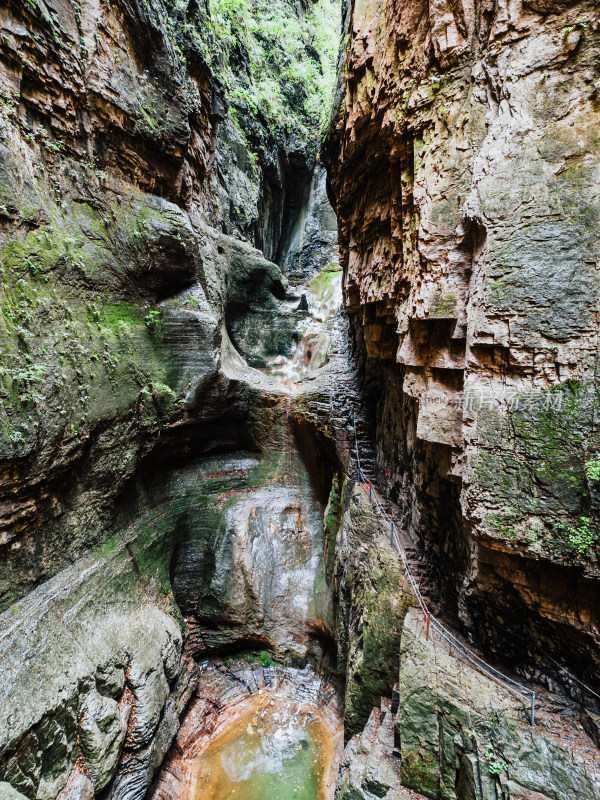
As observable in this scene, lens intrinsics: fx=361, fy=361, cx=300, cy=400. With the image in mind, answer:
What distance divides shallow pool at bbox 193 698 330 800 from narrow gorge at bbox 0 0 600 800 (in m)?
0.06

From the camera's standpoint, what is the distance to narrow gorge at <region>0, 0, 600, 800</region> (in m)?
3.77

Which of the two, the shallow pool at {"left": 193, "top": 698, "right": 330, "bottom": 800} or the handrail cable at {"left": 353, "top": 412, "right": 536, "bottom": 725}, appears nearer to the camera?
the handrail cable at {"left": 353, "top": 412, "right": 536, "bottom": 725}

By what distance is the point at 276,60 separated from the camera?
15.7 meters

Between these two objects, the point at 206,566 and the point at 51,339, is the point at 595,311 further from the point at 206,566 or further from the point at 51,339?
the point at 206,566

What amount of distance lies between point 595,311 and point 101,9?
9.40 metres

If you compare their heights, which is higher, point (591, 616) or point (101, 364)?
point (101, 364)

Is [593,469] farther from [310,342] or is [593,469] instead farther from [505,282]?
[310,342]

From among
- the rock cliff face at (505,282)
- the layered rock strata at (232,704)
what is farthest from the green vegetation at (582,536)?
the layered rock strata at (232,704)

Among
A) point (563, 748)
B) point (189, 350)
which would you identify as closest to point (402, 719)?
point (563, 748)

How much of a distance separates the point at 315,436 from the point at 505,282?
7209 mm

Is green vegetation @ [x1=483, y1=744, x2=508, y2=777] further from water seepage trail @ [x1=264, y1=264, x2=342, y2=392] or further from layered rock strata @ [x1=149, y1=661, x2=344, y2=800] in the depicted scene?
water seepage trail @ [x1=264, y1=264, x2=342, y2=392]

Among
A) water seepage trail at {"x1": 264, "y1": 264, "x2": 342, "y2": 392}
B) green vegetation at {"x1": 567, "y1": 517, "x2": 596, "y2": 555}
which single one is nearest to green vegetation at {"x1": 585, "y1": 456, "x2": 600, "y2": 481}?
green vegetation at {"x1": 567, "y1": 517, "x2": 596, "y2": 555}

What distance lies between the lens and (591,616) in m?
3.79

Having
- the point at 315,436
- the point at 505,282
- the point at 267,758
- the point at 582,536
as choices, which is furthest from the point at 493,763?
the point at 315,436
